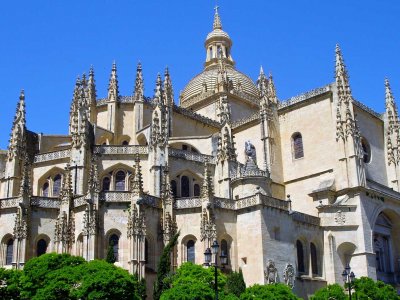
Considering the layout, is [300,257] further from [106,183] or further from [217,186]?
[106,183]

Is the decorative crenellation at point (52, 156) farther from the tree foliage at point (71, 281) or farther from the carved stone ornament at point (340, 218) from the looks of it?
the carved stone ornament at point (340, 218)

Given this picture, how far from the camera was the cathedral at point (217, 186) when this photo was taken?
3731 cm

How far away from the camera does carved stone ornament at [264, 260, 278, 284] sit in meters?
37.3

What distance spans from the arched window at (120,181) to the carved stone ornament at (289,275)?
509 inches

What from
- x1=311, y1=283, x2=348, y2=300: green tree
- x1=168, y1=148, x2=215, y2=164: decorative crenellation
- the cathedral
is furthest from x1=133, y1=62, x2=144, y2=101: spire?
x1=311, y1=283, x2=348, y2=300: green tree

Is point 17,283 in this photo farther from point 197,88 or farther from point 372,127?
point 197,88

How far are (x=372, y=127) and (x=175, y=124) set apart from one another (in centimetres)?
1736

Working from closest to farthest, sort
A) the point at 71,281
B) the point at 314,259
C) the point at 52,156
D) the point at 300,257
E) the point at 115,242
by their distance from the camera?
1. the point at 71,281
2. the point at 115,242
3. the point at 300,257
4. the point at 314,259
5. the point at 52,156

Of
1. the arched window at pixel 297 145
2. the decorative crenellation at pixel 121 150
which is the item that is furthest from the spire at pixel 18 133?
the arched window at pixel 297 145

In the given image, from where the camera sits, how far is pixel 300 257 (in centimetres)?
4188

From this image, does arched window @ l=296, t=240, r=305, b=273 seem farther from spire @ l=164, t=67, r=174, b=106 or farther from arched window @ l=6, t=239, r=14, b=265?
arched window @ l=6, t=239, r=14, b=265

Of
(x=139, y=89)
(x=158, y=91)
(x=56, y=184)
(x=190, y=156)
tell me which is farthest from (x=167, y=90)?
(x=56, y=184)

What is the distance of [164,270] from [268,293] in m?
6.71

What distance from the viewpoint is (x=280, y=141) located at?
52438mm
